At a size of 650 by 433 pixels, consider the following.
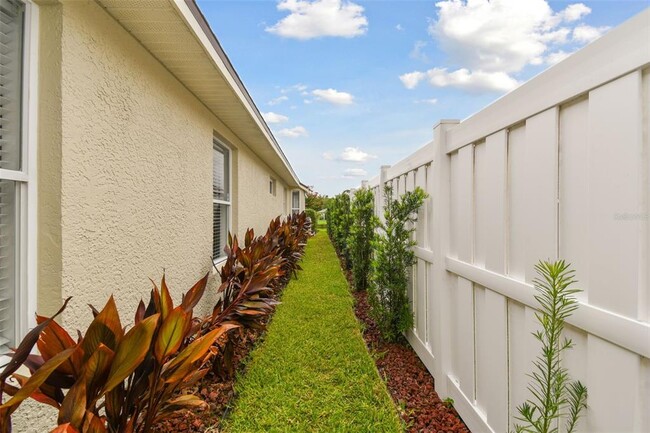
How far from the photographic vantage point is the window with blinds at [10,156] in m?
1.70

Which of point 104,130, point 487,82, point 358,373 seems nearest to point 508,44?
point 487,82

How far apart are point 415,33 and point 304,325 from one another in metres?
5.07

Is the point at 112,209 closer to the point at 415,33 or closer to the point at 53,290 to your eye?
the point at 53,290

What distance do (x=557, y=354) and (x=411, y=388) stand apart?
1960mm

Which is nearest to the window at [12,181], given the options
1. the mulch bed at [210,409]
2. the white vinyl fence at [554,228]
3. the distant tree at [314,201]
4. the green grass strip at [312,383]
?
the mulch bed at [210,409]

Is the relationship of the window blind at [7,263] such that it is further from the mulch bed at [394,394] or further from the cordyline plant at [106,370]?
the mulch bed at [394,394]

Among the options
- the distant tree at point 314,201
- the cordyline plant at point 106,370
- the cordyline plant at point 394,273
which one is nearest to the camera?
the cordyline plant at point 106,370

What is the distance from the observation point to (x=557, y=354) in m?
1.58

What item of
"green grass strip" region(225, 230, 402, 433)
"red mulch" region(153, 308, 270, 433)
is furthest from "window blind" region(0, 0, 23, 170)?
"green grass strip" region(225, 230, 402, 433)

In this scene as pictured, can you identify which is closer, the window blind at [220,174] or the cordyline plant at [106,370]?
the cordyline plant at [106,370]

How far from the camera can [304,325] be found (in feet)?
16.0

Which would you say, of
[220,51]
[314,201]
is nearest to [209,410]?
[220,51]

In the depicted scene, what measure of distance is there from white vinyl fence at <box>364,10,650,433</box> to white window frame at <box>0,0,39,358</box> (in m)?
2.64

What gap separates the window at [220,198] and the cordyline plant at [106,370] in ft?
10.7
